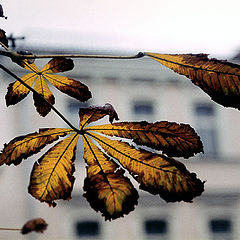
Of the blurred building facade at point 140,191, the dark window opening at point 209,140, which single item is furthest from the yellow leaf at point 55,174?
the dark window opening at point 209,140

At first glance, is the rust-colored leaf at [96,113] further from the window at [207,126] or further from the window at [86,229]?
the window at [207,126]

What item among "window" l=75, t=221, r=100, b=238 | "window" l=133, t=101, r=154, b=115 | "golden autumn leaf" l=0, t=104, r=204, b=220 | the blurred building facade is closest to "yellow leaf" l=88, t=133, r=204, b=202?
"golden autumn leaf" l=0, t=104, r=204, b=220

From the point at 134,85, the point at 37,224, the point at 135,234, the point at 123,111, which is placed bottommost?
the point at 37,224

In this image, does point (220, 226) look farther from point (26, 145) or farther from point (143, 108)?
point (26, 145)

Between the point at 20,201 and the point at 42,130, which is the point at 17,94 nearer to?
the point at 42,130

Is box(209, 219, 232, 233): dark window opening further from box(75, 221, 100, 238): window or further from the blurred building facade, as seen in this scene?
box(75, 221, 100, 238): window

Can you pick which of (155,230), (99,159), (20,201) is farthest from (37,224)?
(155,230)
